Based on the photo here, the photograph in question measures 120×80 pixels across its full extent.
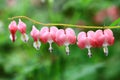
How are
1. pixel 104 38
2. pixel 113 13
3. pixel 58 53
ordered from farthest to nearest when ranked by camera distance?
pixel 113 13, pixel 58 53, pixel 104 38

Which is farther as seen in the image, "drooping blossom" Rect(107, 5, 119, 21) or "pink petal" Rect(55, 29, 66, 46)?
"drooping blossom" Rect(107, 5, 119, 21)

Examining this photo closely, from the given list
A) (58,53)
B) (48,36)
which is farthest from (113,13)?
(48,36)

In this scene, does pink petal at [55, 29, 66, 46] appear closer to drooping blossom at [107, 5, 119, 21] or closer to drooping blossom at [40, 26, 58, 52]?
drooping blossom at [40, 26, 58, 52]

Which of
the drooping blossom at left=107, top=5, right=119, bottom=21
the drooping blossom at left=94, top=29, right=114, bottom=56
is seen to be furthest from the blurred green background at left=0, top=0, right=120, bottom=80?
the drooping blossom at left=94, top=29, right=114, bottom=56

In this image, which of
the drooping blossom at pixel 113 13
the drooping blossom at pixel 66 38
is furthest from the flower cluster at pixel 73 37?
the drooping blossom at pixel 113 13

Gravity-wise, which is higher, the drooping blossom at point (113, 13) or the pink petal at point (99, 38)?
the drooping blossom at point (113, 13)

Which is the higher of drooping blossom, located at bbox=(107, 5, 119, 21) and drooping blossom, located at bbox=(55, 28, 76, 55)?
drooping blossom, located at bbox=(107, 5, 119, 21)

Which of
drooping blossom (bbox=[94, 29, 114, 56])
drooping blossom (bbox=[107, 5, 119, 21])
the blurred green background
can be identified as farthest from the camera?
drooping blossom (bbox=[107, 5, 119, 21])

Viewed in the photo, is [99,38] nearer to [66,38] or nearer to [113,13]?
[66,38]

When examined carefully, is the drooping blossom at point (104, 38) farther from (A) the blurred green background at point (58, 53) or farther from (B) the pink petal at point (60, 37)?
(A) the blurred green background at point (58, 53)
